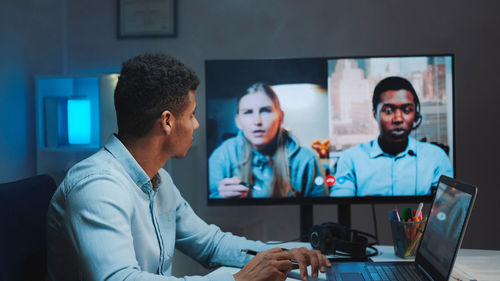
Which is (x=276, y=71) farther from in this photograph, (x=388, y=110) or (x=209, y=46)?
(x=209, y=46)

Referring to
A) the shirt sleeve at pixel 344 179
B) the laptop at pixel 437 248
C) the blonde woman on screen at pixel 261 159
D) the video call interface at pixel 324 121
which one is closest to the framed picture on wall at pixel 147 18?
the video call interface at pixel 324 121

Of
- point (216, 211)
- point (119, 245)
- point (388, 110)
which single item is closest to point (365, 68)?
point (388, 110)

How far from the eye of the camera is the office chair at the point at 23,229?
97 centimetres

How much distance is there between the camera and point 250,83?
2059 millimetres

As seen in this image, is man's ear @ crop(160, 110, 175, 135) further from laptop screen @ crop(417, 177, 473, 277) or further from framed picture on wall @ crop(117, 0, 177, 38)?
framed picture on wall @ crop(117, 0, 177, 38)

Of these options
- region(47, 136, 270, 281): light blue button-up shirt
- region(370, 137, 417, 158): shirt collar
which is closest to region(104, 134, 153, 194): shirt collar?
region(47, 136, 270, 281): light blue button-up shirt

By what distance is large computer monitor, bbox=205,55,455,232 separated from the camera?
203cm

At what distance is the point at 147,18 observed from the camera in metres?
2.76

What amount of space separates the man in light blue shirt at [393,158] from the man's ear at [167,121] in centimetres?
100

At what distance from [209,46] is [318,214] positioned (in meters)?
1.12

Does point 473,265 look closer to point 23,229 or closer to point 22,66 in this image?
point 23,229

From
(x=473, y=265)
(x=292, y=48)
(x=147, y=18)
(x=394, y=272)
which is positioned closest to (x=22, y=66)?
(x=147, y=18)

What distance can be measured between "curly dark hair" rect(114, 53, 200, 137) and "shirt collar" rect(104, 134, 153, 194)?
0.04m

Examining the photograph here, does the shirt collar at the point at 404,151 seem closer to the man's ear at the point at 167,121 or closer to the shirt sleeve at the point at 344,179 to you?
the shirt sleeve at the point at 344,179
